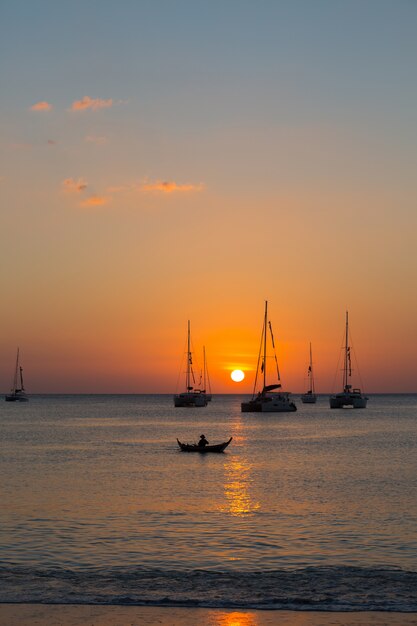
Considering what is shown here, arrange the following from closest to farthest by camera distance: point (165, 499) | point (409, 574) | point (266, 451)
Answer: point (409, 574)
point (165, 499)
point (266, 451)

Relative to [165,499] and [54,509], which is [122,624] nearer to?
[54,509]

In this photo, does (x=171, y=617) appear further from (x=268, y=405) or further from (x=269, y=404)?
(x=268, y=405)

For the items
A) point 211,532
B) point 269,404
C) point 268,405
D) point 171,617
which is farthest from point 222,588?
point 268,405

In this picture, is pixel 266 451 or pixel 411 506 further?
pixel 266 451

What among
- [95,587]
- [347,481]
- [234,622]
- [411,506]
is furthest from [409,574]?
[347,481]

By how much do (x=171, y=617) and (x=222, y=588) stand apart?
3.95m

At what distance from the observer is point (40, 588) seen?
2352 centimetres

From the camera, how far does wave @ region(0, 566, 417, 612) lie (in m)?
21.8

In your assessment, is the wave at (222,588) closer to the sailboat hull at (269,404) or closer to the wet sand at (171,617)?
the wet sand at (171,617)

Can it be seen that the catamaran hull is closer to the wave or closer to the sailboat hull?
the sailboat hull

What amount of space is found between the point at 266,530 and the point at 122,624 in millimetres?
16122

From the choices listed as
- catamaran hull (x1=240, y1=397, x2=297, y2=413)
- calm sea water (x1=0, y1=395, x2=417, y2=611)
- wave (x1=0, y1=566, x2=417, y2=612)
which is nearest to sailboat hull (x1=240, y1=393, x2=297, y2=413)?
catamaran hull (x1=240, y1=397, x2=297, y2=413)

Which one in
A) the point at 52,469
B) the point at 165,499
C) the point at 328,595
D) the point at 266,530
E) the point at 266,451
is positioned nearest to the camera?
the point at 328,595

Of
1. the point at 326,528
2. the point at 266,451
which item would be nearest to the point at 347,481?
the point at 326,528
